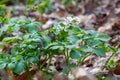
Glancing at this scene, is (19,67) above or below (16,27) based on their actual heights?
below

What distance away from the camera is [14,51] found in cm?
180

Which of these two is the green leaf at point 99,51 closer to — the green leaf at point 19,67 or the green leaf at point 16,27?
the green leaf at point 19,67

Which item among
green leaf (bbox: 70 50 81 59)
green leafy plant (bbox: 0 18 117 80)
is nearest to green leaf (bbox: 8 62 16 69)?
green leafy plant (bbox: 0 18 117 80)

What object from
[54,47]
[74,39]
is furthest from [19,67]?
[74,39]

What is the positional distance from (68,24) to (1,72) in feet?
1.47

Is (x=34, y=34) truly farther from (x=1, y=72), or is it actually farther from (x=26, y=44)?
(x=1, y=72)

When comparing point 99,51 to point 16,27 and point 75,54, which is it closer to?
point 75,54

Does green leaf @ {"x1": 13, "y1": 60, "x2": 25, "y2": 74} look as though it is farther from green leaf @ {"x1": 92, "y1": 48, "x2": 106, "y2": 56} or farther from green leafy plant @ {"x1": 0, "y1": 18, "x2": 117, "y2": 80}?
green leaf @ {"x1": 92, "y1": 48, "x2": 106, "y2": 56}

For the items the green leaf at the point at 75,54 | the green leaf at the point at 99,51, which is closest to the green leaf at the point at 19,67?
the green leaf at the point at 75,54

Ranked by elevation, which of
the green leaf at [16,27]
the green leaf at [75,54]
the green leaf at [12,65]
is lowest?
the green leaf at [12,65]

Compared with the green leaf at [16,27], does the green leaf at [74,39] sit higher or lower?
lower

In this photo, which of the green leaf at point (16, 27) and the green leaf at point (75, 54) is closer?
the green leaf at point (75, 54)

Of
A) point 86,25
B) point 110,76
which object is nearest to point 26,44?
point 110,76

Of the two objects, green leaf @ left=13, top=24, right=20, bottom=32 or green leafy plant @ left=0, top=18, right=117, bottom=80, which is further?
green leaf @ left=13, top=24, right=20, bottom=32
